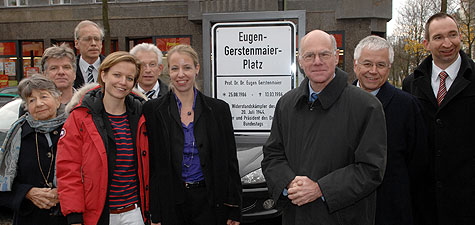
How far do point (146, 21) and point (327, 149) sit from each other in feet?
53.7

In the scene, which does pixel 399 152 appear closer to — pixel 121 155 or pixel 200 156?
pixel 200 156

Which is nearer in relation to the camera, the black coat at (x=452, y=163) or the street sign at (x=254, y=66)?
the black coat at (x=452, y=163)

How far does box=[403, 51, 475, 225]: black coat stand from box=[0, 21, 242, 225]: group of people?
5.07ft

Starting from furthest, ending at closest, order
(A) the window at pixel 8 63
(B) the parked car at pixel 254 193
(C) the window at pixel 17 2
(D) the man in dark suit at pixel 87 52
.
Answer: (C) the window at pixel 17 2, (A) the window at pixel 8 63, (D) the man in dark suit at pixel 87 52, (B) the parked car at pixel 254 193

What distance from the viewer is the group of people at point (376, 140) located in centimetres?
230

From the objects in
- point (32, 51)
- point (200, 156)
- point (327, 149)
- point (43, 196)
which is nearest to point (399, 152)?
point (327, 149)

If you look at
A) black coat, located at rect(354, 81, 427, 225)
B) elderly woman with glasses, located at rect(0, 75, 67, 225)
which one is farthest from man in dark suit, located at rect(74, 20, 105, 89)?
black coat, located at rect(354, 81, 427, 225)

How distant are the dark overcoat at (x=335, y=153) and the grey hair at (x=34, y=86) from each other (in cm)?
172

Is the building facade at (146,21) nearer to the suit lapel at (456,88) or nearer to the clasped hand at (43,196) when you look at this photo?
the suit lapel at (456,88)

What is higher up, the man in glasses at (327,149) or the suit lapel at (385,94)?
the suit lapel at (385,94)

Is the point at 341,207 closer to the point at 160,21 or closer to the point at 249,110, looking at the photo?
the point at 249,110

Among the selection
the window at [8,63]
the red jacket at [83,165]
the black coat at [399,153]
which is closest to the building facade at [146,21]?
the window at [8,63]

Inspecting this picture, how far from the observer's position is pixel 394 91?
2.86m

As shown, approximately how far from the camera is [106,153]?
2615mm
